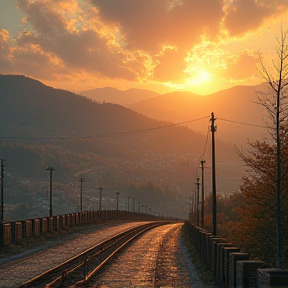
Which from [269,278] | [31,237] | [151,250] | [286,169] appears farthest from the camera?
[31,237]

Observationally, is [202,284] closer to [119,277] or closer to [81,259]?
[119,277]

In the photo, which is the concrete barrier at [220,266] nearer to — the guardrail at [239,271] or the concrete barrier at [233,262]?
the guardrail at [239,271]

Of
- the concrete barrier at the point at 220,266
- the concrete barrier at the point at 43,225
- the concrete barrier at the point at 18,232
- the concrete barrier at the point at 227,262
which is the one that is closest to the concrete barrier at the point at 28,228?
the concrete barrier at the point at 18,232

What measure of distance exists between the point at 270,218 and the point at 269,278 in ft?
98.0

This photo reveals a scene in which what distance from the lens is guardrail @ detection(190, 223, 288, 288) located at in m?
12.9

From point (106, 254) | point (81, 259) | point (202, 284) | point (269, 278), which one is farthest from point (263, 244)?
point (269, 278)

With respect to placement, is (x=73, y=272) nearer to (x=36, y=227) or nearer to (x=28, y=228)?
(x=28, y=228)

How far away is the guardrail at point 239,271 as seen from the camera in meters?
12.9

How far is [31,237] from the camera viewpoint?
4153cm

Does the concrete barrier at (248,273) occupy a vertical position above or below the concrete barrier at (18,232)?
above

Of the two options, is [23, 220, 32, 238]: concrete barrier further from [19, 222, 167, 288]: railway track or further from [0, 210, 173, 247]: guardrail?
[19, 222, 167, 288]: railway track

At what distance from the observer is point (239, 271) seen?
16.5 metres

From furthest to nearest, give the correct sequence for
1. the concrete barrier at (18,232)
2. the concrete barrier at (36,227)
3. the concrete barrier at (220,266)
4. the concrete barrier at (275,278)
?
the concrete barrier at (36,227) → the concrete barrier at (18,232) → the concrete barrier at (220,266) → the concrete barrier at (275,278)

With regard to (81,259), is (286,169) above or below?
above
